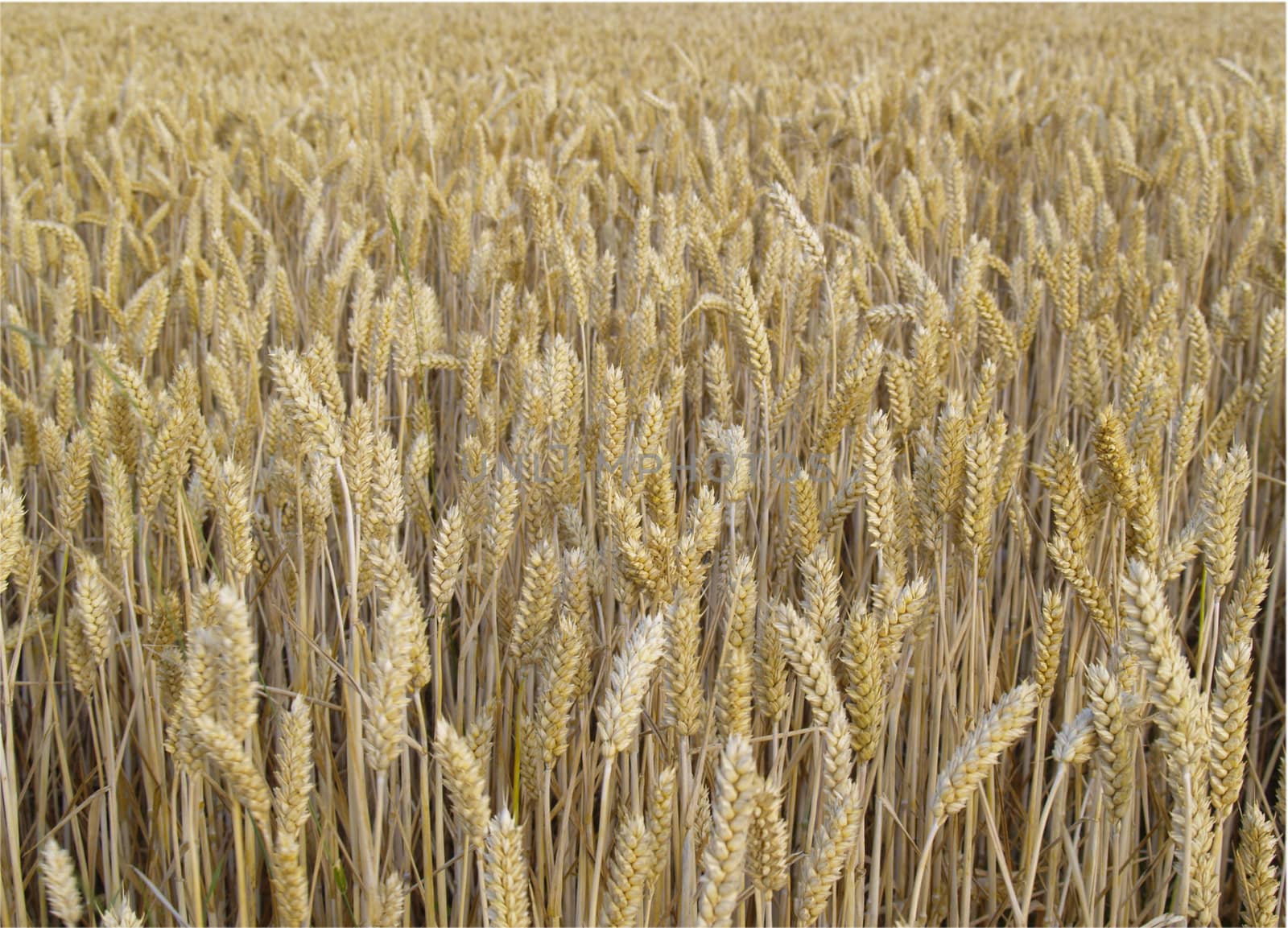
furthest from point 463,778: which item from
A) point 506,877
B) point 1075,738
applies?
point 1075,738

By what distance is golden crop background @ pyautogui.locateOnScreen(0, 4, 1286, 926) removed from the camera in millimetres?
827

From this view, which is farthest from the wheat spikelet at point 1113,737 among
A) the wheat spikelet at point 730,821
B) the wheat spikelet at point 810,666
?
the wheat spikelet at point 730,821

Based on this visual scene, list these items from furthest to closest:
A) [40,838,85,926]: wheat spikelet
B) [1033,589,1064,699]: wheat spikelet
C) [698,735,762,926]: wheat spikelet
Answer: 1. [1033,589,1064,699]: wheat spikelet
2. [40,838,85,926]: wheat spikelet
3. [698,735,762,926]: wheat spikelet

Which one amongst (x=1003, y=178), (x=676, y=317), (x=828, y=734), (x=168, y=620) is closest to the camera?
(x=828, y=734)

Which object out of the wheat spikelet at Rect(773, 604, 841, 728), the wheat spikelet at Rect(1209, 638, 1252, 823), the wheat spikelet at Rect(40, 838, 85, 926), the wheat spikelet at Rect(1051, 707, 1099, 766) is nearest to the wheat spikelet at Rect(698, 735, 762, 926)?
the wheat spikelet at Rect(773, 604, 841, 728)

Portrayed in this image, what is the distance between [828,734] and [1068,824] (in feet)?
2.43

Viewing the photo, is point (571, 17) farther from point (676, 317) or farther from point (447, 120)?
point (676, 317)

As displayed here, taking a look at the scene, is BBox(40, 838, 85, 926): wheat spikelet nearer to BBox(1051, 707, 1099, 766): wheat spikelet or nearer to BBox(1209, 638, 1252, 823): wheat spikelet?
BBox(1051, 707, 1099, 766): wheat spikelet

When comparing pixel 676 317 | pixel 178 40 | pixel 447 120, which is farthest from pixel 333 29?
pixel 676 317

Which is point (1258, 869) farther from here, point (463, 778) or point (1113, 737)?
point (463, 778)

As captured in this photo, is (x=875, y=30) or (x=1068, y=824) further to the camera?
(x=875, y=30)

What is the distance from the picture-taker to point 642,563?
3.03ft

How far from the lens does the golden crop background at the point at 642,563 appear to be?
0.83m

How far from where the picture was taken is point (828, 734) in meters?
0.79
